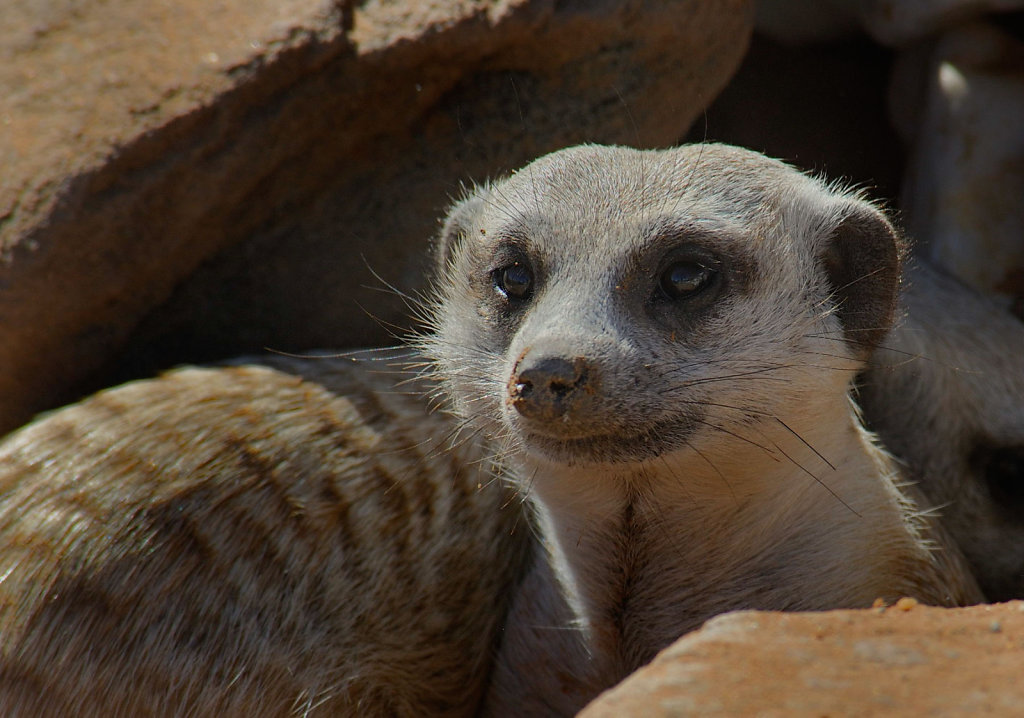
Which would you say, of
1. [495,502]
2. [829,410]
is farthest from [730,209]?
[495,502]

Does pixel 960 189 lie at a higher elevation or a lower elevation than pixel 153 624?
higher

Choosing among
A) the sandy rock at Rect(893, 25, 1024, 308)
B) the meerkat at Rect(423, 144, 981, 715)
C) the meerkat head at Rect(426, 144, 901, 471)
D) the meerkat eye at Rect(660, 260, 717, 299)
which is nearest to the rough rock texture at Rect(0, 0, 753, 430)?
the meerkat at Rect(423, 144, 981, 715)

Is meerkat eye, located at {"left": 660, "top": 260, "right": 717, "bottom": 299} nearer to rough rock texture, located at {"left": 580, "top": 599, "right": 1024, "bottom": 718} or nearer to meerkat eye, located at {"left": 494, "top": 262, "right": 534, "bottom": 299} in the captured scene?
meerkat eye, located at {"left": 494, "top": 262, "right": 534, "bottom": 299}

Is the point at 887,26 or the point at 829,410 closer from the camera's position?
the point at 829,410

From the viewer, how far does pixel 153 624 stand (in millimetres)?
2381

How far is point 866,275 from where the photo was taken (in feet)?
7.34

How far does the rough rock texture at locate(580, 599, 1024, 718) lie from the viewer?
1.42m

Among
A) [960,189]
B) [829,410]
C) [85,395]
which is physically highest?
[960,189]

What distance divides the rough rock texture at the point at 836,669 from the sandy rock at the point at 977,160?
287 cm

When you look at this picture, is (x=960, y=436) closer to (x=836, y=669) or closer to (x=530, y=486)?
(x=530, y=486)

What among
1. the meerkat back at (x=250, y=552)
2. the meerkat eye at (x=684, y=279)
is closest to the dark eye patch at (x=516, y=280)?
the meerkat eye at (x=684, y=279)

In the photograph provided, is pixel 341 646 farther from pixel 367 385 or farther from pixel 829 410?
pixel 829 410

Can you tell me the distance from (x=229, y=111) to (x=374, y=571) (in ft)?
4.14

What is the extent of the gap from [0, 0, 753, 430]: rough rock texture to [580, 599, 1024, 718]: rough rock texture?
1942 millimetres
